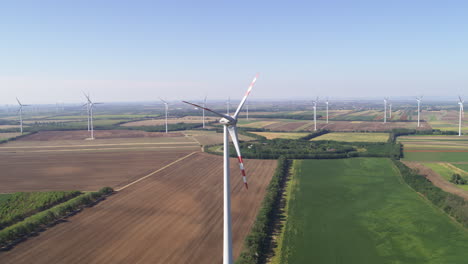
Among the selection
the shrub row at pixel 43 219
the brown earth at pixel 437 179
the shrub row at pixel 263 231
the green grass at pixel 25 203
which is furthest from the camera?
the brown earth at pixel 437 179

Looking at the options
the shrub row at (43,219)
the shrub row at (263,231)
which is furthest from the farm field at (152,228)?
the shrub row at (43,219)

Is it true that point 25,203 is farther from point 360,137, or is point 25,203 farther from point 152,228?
point 360,137

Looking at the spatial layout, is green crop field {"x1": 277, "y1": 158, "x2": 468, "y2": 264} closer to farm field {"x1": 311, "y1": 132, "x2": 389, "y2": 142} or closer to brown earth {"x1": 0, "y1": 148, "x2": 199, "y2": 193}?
brown earth {"x1": 0, "y1": 148, "x2": 199, "y2": 193}

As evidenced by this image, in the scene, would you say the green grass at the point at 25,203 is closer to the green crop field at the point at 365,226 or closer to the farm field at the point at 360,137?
the green crop field at the point at 365,226

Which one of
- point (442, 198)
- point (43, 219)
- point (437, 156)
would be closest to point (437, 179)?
point (442, 198)

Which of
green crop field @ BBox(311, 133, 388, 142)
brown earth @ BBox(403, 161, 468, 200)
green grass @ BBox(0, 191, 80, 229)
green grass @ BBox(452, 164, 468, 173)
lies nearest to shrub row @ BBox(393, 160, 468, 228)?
brown earth @ BBox(403, 161, 468, 200)
